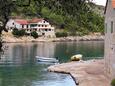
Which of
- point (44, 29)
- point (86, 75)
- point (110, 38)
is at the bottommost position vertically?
point (44, 29)

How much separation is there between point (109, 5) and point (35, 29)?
431ft

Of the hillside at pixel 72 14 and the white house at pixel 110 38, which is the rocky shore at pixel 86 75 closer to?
the white house at pixel 110 38

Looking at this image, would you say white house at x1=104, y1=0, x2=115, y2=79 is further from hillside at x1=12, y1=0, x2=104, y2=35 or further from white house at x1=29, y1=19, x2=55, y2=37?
white house at x1=29, y1=19, x2=55, y2=37

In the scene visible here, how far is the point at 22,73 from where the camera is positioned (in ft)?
182

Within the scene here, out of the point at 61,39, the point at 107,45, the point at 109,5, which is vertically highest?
the point at 109,5

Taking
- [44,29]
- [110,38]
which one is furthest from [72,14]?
[44,29]

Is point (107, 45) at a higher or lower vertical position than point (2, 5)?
lower

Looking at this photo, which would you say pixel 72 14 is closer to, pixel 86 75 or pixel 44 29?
pixel 86 75

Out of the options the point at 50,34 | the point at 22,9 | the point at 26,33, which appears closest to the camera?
the point at 22,9

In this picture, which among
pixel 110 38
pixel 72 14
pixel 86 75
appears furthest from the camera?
pixel 86 75

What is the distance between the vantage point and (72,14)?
1184 cm

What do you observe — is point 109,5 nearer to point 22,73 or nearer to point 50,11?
point 22,73

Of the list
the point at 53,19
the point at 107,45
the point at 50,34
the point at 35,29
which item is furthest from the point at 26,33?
the point at 53,19

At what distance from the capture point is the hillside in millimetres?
11547
